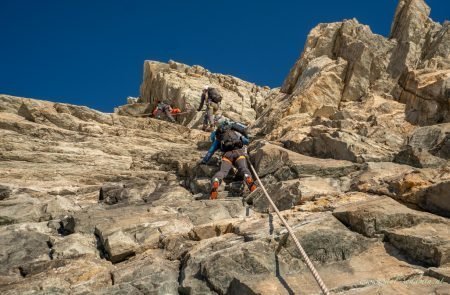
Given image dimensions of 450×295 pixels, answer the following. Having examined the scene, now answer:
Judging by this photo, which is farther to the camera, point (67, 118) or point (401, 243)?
point (67, 118)

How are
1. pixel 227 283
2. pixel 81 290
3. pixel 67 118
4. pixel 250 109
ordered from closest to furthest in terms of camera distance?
pixel 227 283 < pixel 81 290 < pixel 67 118 < pixel 250 109

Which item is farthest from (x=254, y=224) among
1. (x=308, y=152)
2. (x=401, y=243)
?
(x=308, y=152)

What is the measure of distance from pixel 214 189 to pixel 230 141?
9.15ft

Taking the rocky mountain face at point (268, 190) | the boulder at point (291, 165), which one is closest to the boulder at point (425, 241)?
the rocky mountain face at point (268, 190)

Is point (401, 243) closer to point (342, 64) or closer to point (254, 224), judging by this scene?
point (254, 224)

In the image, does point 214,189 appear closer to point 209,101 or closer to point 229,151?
point 229,151

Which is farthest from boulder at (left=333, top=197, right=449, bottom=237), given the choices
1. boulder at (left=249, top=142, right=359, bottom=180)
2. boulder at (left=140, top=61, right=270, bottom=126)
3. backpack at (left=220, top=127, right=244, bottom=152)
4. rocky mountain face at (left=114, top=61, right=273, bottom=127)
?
boulder at (left=140, top=61, right=270, bottom=126)

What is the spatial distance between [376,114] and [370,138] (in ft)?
13.0

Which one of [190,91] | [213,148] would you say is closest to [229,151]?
[213,148]

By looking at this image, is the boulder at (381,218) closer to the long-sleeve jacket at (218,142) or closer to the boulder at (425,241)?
the boulder at (425,241)

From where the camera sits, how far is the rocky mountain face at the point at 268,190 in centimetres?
856

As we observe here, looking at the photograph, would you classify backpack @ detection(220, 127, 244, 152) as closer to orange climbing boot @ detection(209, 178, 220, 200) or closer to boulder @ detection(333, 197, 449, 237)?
orange climbing boot @ detection(209, 178, 220, 200)

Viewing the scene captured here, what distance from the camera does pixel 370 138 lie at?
17031 mm

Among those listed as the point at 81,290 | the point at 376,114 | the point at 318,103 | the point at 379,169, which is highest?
the point at 318,103
